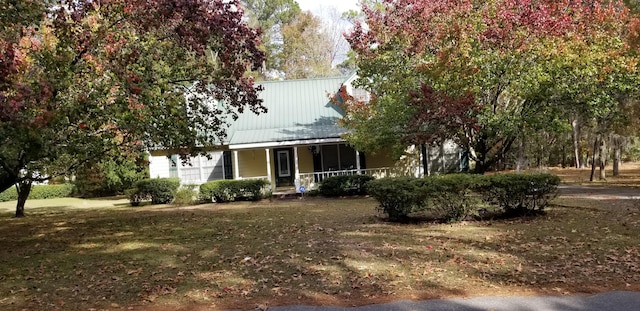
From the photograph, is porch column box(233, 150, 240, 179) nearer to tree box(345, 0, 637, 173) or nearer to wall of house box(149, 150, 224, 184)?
wall of house box(149, 150, 224, 184)

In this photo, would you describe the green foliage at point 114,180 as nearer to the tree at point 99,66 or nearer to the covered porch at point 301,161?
the covered porch at point 301,161

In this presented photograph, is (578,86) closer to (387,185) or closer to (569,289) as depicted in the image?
(387,185)

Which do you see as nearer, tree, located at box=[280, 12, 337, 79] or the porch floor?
the porch floor

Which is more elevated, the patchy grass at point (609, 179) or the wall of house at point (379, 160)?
the wall of house at point (379, 160)

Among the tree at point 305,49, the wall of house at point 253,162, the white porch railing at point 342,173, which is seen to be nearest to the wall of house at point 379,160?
the white porch railing at point 342,173

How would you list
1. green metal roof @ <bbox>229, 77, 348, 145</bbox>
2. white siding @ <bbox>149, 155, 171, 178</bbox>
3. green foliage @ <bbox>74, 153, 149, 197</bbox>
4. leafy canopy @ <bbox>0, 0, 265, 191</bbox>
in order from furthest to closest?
1. green foliage @ <bbox>74, 153, 149, 197</bbox>
2. white siding @ <bbox>149, 155, 171, 178</bbox>
3. green metal roof @ <bbox>229, 77, 348, 145</bbox>
4. leafy canopy @ <bbox>0, 0, 265, 191</bbox>

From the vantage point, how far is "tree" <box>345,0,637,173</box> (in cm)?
1194

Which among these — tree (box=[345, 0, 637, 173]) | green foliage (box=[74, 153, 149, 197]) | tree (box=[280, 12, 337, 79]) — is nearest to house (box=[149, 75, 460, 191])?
green foliage (box=[74, 153, 149, 197])

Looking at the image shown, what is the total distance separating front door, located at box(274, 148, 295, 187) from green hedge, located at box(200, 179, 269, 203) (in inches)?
125

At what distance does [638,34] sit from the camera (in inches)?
621

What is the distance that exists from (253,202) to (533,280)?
14.4m

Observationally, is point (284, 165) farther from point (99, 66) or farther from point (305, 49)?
point (305, 49)

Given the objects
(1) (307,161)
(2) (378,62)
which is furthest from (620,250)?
(1) (307,161)

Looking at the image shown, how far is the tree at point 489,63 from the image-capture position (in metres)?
11.9
